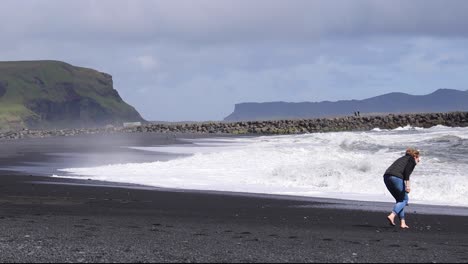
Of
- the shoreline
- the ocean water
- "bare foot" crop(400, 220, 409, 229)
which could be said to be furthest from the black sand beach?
the ocean water

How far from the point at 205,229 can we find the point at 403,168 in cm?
422

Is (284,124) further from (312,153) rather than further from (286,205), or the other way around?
(286,205)

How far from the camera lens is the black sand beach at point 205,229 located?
10.4 metres

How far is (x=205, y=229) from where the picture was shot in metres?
13.3

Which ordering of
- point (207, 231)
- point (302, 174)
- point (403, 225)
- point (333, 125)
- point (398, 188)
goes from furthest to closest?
1. point (333, 125)
2. point (302, 174)
3. point (398, 188)
4. point (403, 225)
5. point (207, 231)

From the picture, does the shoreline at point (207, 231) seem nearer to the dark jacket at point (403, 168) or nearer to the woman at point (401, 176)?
the woman at point (401, 176)

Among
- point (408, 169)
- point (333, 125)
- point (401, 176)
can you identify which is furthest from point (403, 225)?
point (333, 125)

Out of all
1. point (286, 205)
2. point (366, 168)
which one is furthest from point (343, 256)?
point (366, 168)

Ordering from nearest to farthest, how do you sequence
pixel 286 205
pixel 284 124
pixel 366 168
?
pixel 286 205, pixel 366 168, pixel 284 124

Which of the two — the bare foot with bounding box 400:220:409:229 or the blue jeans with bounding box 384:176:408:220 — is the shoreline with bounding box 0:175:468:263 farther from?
the blue jeans with bounding box 384:176:408:220

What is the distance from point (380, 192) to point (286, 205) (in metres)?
5.12

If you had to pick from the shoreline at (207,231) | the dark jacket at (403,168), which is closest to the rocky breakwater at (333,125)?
the shoreline at (207,231)

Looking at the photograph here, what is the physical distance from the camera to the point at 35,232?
40.4 feet

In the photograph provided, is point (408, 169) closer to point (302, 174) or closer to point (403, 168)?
point (403, 168)
